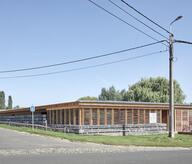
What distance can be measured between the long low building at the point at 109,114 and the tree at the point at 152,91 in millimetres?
38179

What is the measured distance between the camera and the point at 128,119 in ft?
152

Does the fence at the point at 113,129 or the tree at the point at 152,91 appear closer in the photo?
the fence at the point at 113,129

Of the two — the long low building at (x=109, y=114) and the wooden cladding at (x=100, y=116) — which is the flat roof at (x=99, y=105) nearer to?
the long low building at (x=109, y=114)

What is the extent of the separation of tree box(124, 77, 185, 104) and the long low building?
125ft

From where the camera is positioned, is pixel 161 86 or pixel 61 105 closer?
pixel 61 105

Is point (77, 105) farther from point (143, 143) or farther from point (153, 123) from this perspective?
point (143, 143)

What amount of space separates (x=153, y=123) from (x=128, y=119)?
3140 millimetres

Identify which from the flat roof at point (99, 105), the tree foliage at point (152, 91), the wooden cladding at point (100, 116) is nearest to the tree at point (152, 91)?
the tree foliage at point (152, 91)

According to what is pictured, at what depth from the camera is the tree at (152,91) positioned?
9081 centimetres

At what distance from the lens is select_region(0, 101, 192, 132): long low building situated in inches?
1682

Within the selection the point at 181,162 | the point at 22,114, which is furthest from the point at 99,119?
the point at 181,162

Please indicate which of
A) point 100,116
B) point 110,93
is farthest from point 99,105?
point 110,93

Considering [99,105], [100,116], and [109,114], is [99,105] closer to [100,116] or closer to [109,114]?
[100,116]

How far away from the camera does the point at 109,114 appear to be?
44.5 metres
